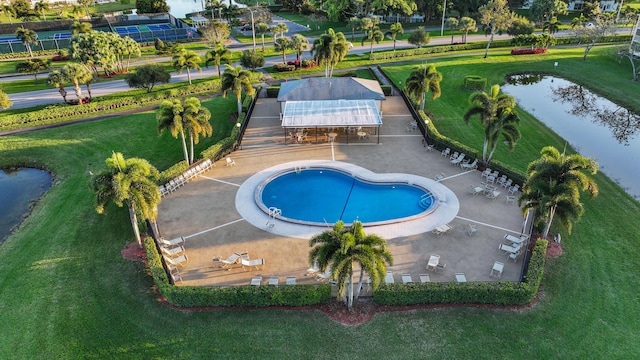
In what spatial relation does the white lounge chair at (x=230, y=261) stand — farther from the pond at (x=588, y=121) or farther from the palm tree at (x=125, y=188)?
the pond at (x=588, y=121)

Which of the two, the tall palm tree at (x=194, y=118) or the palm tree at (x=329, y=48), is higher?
the palm tree at (x=329, y=48)

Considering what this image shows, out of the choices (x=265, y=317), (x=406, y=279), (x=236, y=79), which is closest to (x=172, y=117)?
(x=236, y=79)

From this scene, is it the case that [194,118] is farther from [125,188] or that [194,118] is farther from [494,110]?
[494,110]

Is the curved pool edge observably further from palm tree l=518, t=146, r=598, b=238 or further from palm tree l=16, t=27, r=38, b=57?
palm tree l=16, t=27, r=38, b=57

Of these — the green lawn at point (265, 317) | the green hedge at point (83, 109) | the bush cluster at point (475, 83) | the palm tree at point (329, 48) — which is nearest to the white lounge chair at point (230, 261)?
the green lawn at point (265, 317)

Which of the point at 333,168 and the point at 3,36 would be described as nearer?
the point at 333,168

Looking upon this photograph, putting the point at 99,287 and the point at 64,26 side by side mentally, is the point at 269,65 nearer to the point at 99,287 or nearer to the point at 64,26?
the point at 99,287

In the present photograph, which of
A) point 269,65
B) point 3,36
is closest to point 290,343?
point 269,65
